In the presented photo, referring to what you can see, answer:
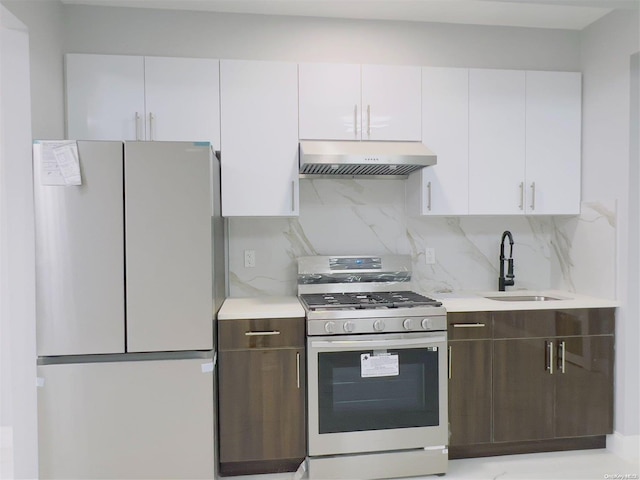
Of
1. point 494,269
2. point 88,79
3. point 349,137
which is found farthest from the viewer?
point 494,269

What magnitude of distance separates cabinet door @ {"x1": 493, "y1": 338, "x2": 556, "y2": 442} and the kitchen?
468 millimetres

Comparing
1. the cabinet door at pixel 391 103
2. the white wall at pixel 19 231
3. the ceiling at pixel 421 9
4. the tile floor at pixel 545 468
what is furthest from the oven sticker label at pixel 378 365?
the ceiling at pixel 421 9

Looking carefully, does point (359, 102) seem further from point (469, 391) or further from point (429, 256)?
point (469, 391)

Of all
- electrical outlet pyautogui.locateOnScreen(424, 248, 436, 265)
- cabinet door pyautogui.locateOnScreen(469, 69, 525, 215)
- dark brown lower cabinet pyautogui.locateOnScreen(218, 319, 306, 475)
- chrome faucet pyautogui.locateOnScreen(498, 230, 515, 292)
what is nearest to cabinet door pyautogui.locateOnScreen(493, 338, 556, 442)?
chrome faucet pyautogui.locateOnScreen(498, 230, 515, 292)

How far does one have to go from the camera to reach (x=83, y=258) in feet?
6.40

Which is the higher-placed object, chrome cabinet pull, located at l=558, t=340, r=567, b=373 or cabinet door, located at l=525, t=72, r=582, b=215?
cabinet door, located at l=525, t=72, r=582, b=215

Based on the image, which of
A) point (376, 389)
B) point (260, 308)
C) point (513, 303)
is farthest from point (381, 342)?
point (513, 303)

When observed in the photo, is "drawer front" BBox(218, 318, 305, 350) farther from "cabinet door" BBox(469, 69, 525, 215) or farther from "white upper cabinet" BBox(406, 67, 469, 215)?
"cabinet door" BBox(469, 69, 525, 215)

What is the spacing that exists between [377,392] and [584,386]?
128cm

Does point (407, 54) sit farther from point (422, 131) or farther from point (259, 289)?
point (259, 289)

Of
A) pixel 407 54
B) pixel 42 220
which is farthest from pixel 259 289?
pixel 407 54

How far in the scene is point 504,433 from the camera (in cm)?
243

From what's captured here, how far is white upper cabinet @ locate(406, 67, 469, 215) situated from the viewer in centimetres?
265

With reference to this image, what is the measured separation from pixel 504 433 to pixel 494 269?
1.13 metres
